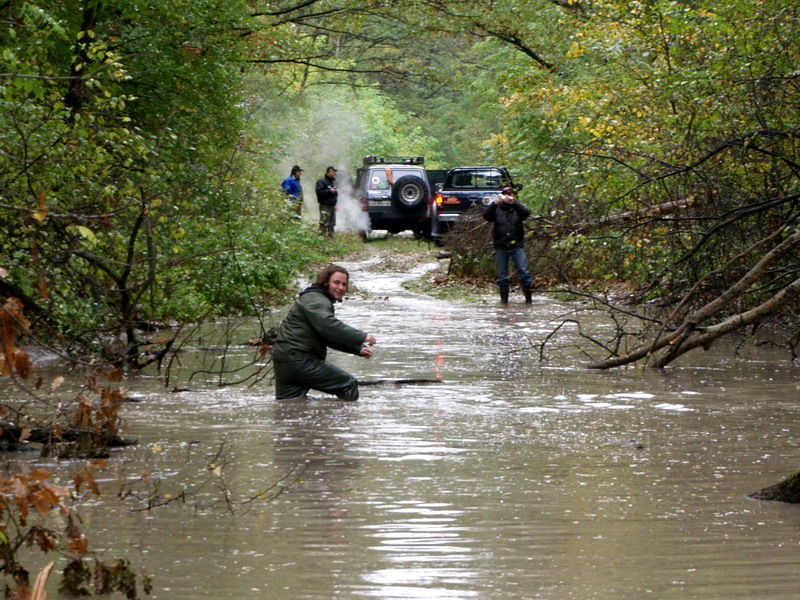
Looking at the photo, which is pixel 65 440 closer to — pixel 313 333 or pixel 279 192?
pixel 313 333

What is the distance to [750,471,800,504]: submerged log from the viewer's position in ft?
22.5

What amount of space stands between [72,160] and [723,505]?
6.66m

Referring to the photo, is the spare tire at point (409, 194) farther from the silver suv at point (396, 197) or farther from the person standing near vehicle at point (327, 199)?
the person standing near vehicle at point (327, 199)

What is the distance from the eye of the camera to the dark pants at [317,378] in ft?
35.7

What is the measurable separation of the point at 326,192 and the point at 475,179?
371 cm

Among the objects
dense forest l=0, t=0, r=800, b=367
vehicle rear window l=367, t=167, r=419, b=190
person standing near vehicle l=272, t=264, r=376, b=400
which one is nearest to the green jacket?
person standing near vehicle l=272, t=264, r=376, b=400

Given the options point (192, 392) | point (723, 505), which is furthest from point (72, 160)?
point (723, 505)

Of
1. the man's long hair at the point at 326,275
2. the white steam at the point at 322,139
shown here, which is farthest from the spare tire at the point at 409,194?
the man's long hair at the point at 326,275

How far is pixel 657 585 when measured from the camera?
17.6 ft

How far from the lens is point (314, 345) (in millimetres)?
10953

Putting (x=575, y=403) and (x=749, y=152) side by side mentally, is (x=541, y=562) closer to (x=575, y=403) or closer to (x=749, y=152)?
(x=575, y=403)

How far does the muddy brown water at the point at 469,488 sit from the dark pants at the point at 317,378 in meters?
0.16

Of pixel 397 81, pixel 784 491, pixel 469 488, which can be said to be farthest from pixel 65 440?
pixel 397 81

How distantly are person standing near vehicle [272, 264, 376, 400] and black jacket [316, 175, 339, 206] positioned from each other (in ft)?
72.4
